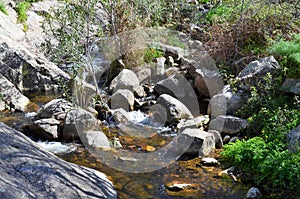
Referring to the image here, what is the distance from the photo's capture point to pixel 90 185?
166 inches

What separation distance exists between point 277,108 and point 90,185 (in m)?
3.17

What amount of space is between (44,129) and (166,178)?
2.18 m

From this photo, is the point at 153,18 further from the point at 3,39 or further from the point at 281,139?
the point at 281,139

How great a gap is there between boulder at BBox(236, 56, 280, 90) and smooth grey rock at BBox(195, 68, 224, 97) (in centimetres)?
62

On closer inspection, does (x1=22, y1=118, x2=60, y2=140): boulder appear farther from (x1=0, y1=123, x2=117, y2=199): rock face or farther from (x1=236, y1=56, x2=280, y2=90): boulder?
(x1=236, y1=56, x2=280, y2=90): boulder

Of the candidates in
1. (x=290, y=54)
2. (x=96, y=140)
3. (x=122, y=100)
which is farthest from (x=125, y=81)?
(x=290, y=54)

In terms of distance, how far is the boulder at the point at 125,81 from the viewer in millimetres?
7664

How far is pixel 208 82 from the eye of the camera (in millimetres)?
7445

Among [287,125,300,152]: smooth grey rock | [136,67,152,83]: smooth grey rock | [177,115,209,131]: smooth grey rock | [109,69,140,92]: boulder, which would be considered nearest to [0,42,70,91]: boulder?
[109,69,140,92]: boulder

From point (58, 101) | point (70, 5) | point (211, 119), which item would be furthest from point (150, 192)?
point (70, 5)

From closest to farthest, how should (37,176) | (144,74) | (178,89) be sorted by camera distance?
1. (37,176)
2. (178,89)
3. (144,74)

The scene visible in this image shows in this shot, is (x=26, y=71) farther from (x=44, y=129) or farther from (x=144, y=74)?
(x=44, y=129)

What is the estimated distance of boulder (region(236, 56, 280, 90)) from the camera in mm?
6555

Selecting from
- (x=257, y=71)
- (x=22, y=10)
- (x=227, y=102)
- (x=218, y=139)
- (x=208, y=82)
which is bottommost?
(x=218, y=139)
